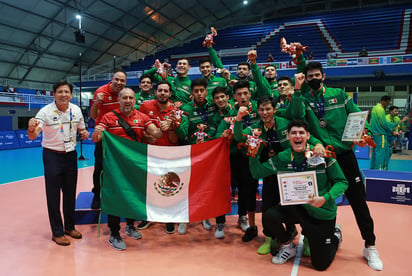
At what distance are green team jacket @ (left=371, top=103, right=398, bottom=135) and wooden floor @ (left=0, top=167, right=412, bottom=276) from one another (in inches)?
128

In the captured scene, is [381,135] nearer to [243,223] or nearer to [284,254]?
[243,223]

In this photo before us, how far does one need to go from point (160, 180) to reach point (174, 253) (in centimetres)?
82

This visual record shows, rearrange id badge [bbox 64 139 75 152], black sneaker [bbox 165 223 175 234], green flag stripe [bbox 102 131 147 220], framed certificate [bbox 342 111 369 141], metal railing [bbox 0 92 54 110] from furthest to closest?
1. metal railing [bbox 0 92 54 110]
2. black sneaker [bbox 165 223 175 234]
3. id badge [bbox 64 139 75 152]
4. green flag stripe [bbox 102 131 147 220]
5. framed certificate [bbox 342 111 369 141]

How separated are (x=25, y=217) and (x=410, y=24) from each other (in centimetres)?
2301

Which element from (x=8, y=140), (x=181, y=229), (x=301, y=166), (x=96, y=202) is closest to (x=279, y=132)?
(x=301, y=166)

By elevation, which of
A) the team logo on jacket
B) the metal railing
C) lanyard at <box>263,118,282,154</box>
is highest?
the metal railing

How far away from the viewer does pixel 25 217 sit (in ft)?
13.7

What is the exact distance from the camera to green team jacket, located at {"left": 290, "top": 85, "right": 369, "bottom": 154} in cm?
279

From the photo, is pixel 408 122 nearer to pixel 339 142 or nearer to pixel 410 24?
pixel 410 24

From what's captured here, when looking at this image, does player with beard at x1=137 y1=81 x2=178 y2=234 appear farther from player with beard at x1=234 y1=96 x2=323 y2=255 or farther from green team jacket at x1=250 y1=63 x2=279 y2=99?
green team jacket at x1=250 y1=63 x2=279 y2=99

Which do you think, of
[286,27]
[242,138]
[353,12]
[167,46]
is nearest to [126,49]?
[167,46]

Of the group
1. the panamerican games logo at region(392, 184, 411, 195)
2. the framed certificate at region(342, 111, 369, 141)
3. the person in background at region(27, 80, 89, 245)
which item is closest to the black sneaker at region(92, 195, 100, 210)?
the person in background at region(27, 80, 89, 245)

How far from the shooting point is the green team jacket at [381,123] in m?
6.75

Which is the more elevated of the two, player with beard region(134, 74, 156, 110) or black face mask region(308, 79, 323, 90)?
player with beard region(134, 74, 156, 110)
